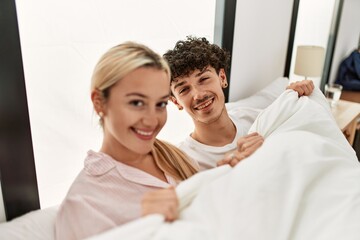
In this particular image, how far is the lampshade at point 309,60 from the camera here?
217 cm

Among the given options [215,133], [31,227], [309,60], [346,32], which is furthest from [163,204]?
[346,32]

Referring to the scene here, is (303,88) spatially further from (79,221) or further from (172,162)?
(79,221)

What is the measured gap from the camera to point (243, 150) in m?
0.75

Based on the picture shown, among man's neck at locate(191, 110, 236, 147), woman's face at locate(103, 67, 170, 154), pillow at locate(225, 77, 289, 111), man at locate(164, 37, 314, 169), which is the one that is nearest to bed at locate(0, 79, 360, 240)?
woman's face at locate(103, 67, 170, 154)

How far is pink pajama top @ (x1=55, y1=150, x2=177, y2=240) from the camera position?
25.2 inches

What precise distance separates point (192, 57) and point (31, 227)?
673 mm

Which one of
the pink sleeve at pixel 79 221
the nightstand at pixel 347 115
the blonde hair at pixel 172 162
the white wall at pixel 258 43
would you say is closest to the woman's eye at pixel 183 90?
the blonde hair at pixel 172 162

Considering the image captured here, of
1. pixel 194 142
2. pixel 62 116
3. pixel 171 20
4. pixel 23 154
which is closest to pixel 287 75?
pixel 171 20

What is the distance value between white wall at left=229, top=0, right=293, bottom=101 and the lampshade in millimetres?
114

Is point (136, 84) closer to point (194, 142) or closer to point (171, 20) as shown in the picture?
point (194, 142)

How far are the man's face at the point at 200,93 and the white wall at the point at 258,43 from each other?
674mm

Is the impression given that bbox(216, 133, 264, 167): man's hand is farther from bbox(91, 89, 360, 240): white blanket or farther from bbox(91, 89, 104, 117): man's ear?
bbox(91, 89, 104, 117): man's ear

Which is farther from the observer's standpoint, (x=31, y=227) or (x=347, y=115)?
(x=347, y=115)

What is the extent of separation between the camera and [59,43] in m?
1.04
